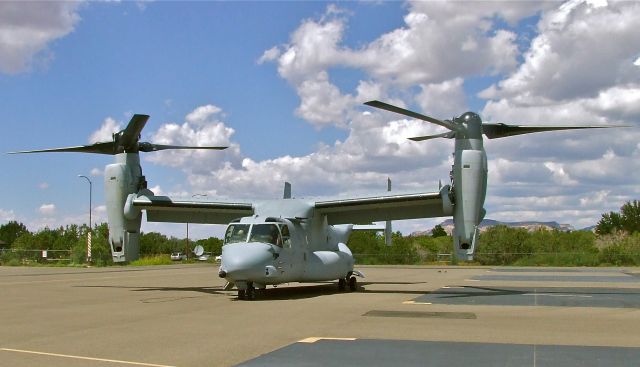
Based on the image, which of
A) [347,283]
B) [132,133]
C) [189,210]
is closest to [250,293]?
[347,283]

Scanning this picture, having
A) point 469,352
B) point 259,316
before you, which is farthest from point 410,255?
point 469,352

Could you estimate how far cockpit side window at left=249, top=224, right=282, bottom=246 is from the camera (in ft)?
57.7

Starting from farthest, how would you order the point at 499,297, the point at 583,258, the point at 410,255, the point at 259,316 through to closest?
1. the point at 410,255
2. the point at 583,258
3. the point at 499,297
4. the point at 259,316

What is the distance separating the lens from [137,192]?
21656 millimetres

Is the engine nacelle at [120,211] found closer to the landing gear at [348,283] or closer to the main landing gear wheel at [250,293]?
the main landing gear wheel at [250,293]

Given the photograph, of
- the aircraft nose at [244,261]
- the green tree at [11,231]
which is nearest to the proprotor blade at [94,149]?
the aircraft nose at [244,261]

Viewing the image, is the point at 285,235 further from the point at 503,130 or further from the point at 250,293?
the point at 503,130

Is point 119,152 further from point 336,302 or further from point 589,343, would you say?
point 589,343

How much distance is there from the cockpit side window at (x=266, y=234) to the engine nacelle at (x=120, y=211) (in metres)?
5.67

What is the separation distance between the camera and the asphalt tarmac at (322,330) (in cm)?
791

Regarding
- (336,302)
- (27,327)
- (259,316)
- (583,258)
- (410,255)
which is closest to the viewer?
(27,327)

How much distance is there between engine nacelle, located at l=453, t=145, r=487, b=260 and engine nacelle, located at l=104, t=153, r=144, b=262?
10.5 metres

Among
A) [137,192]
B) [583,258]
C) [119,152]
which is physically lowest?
[583,258]

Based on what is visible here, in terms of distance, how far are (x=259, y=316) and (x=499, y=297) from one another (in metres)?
7.67
